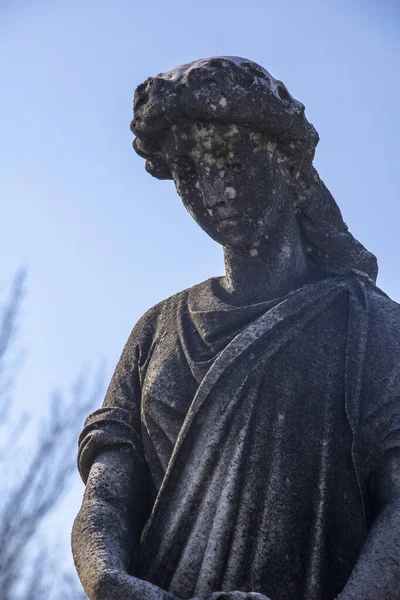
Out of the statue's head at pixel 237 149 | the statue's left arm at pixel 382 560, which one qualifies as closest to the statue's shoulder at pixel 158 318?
the statue's head at pixel 237 149

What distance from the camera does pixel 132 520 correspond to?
4.74 metres

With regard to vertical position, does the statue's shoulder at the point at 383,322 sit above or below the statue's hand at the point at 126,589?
above

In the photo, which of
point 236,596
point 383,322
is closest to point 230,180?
point 383,322

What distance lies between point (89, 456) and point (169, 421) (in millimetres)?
387

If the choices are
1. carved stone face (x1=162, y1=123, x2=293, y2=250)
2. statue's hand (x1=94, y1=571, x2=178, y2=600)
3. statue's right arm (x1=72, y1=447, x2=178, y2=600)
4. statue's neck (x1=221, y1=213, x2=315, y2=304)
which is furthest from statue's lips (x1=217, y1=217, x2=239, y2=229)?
statue's hand (x1=94, y1=571, x2=178, y2=600)

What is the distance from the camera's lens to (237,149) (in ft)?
16.8

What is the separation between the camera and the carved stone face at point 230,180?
5109 mm

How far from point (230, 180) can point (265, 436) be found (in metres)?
1.17

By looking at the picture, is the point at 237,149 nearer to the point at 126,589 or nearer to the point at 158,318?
the point at 158,318

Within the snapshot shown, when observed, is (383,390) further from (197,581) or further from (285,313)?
(197,581)

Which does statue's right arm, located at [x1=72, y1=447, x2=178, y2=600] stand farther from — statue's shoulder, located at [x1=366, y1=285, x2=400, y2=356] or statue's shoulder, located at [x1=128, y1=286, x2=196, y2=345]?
statue's shoulder, located at [x1=366, y1=285, x2=400, y2=356]

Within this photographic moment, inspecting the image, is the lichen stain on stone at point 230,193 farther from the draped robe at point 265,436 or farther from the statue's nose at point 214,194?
the draped robe at point 265,436

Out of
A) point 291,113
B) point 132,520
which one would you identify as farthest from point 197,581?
point 291,113

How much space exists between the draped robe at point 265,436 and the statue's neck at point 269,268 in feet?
0.56
